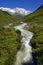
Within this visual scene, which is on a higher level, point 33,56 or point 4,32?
point 4,32

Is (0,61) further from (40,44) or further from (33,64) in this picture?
(40,44)

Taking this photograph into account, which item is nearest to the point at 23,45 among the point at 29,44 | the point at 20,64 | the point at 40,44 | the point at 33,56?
the point at 29,44

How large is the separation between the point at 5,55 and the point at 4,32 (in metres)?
27.7

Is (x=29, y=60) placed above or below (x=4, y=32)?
below

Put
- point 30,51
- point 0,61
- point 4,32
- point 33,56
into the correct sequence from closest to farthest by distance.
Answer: point 0,61, point 33,56, point 30,51, point 4,32

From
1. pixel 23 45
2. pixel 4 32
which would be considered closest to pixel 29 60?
pixel 23 45

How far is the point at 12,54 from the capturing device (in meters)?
59.5

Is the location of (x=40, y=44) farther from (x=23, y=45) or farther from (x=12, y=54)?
(x=12, y=54)

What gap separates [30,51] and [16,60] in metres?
9.07

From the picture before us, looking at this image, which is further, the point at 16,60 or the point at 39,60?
the point at 16,60

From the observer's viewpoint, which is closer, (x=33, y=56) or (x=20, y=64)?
(x=20, y=64)

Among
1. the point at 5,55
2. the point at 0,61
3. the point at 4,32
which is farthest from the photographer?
the point at 4,32

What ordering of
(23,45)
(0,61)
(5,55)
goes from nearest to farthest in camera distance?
1. (0,61)
2. (5,55)
3. (23,45)

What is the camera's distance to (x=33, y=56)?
61719 millimetres
